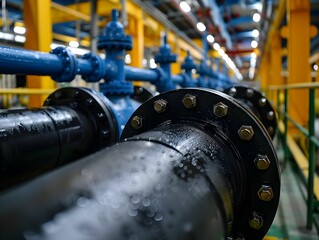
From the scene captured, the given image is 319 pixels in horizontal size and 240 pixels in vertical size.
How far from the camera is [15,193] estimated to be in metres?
0.32

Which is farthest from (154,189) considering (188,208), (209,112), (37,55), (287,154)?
(287,154)

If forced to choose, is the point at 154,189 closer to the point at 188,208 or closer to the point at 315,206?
the point at 188,208

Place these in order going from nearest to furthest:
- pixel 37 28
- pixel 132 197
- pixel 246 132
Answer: pixel 132 197 < pixel 246 132 < pixel 37 28

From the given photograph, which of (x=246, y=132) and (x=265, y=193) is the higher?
(x=246, y=132)

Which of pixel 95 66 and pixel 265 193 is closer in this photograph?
pixel 265 193

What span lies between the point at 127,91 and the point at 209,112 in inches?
37.3

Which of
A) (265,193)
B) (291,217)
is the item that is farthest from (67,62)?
(291,217)

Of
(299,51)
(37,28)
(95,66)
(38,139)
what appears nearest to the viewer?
(38,139)

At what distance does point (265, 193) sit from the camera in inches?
26.7

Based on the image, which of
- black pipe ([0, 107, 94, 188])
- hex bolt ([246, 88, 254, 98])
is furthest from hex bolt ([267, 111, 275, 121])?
black pipe ([0, 107, 94, 188])

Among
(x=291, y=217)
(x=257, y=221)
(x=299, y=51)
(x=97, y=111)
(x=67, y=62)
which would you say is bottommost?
(x=291, y=217)

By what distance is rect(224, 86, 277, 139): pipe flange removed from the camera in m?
1.44

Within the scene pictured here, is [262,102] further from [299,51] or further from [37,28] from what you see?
[299,51]

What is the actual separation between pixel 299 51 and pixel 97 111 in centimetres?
409
